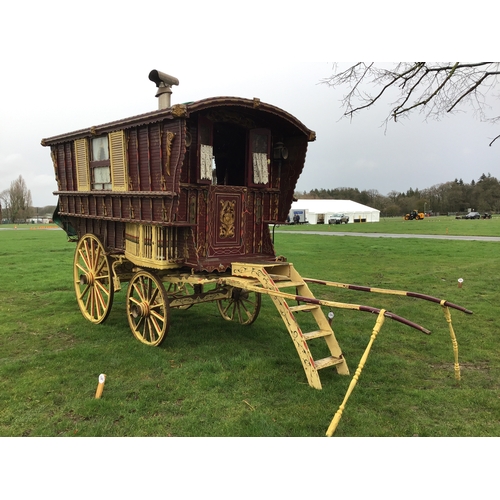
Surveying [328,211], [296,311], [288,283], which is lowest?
[296,311]

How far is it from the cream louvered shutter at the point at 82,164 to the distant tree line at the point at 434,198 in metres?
58.2

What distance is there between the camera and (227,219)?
6.32 meters

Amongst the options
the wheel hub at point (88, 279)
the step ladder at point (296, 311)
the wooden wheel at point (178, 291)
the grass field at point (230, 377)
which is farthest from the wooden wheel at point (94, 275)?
the step ladder at point (296, 311)

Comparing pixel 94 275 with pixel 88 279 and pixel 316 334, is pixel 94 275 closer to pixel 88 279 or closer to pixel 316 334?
pixel 88 279

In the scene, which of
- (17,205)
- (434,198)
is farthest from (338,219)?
(17,205)

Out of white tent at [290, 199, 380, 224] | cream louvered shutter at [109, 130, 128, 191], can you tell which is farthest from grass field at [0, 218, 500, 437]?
white tent at [290, 199, 380, 224]

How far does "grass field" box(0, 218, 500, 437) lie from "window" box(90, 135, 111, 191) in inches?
103

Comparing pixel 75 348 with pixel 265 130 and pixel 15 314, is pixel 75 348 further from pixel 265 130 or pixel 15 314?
pixel 265 130

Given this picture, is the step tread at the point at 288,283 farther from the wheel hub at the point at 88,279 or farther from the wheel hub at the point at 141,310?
the wheel hub at the point at 88,279

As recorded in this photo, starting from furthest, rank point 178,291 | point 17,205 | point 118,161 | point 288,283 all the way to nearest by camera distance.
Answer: point 17,205
point 178,291
point 118,161
point 288,283

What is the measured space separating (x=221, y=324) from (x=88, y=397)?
3331 mm

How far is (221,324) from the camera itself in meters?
7.63

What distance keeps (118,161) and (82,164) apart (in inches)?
56.0

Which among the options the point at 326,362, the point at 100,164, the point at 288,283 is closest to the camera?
the point at 326,362
